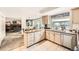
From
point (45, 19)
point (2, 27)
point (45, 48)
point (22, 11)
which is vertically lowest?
point (45, 48)

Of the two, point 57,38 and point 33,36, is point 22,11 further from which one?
point 57,38

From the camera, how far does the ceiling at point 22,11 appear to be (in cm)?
131

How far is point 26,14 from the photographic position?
4.66 feet

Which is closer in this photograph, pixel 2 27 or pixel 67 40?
pixel 2 27

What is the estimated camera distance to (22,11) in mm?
1378

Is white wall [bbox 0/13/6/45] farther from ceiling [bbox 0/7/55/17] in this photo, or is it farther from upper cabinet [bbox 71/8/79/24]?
upper cabinet [bbox 71/8/79/24]

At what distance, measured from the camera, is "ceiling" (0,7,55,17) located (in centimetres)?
131

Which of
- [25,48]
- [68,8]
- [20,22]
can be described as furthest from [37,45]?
[68,8]

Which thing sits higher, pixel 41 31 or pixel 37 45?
pixel 41 31

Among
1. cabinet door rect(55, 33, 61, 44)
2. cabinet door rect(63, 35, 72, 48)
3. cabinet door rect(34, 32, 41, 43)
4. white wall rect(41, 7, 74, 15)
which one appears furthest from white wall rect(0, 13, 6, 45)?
cabinet door rect(63, 35, 72, 48)

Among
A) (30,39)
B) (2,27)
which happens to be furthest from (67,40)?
(2,27)

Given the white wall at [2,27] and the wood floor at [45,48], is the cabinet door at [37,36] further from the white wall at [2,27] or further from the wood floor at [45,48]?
the white wall at [2,27]
